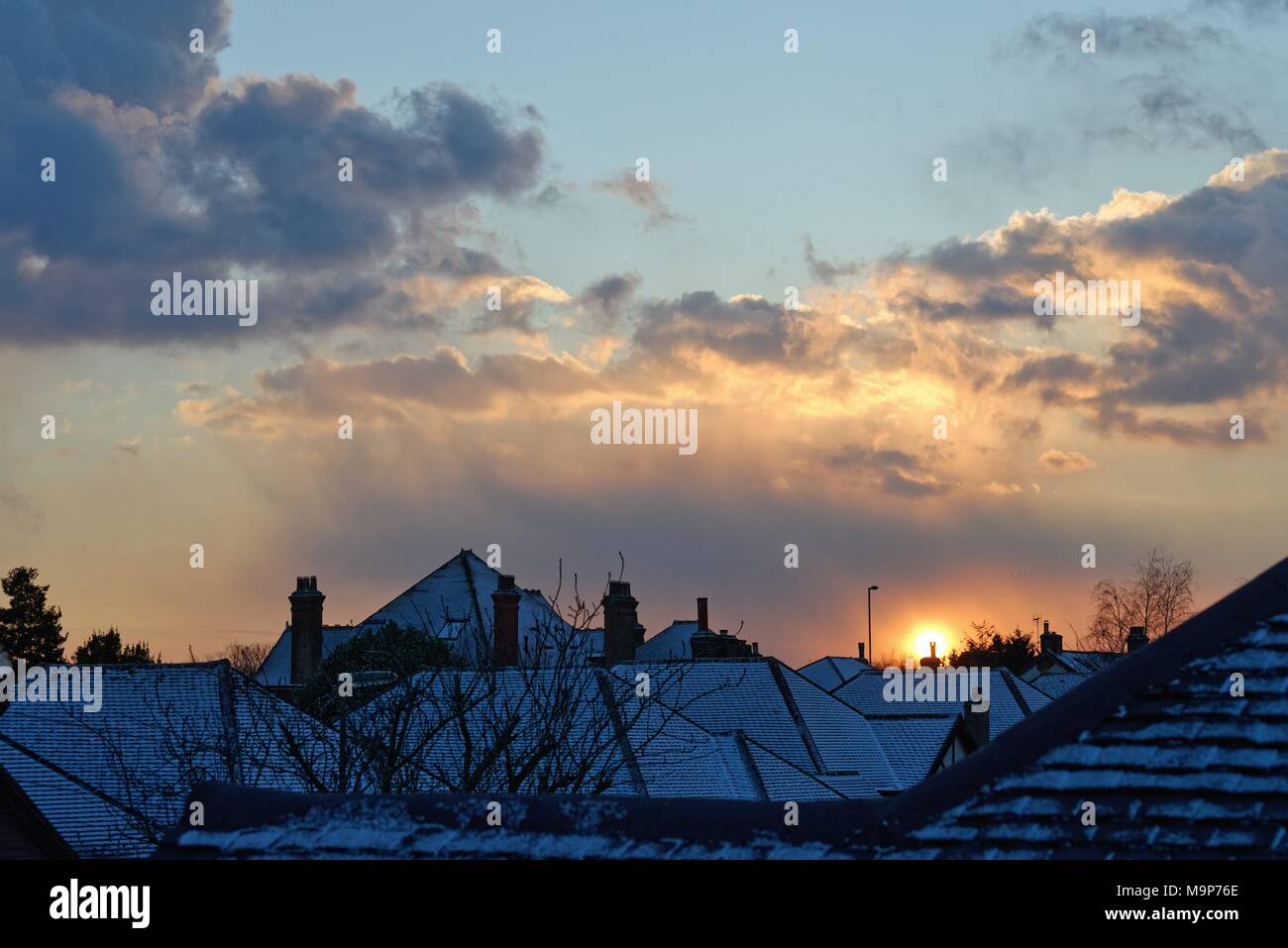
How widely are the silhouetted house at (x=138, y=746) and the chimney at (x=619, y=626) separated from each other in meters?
19.3

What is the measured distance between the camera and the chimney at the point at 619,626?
1916 inches

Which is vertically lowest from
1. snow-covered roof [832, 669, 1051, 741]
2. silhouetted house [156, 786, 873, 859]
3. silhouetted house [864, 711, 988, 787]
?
silhouetted house [864, 711, 988, 787]

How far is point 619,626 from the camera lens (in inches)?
1925

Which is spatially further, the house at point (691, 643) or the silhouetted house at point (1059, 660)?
the silhouetted house at point (1059, 660)

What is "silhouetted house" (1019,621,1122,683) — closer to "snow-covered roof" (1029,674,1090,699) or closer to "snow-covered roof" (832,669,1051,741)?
"snow-covered roof" (1029,674,1090,699)

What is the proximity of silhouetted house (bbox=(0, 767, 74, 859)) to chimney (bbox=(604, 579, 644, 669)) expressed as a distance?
24.9 m

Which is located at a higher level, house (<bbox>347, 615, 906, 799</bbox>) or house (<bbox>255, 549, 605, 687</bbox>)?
house (<bbox>255, 549, 605, 687</bbox>)

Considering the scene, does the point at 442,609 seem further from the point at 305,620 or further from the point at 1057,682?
the point at 1057,682

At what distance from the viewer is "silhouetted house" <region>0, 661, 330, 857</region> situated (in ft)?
82.2

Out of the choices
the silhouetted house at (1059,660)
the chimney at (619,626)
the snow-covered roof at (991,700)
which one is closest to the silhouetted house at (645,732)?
the snow-covered roof at (991,700)

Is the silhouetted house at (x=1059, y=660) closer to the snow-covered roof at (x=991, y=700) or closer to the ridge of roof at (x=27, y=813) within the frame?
the snow-covered roof at (x=991, y=700)

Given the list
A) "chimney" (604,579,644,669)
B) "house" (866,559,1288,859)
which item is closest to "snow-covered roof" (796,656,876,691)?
"chimney" (604,579,644,669)

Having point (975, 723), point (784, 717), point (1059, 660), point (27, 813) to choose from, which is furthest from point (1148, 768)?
point (1059, 660)
